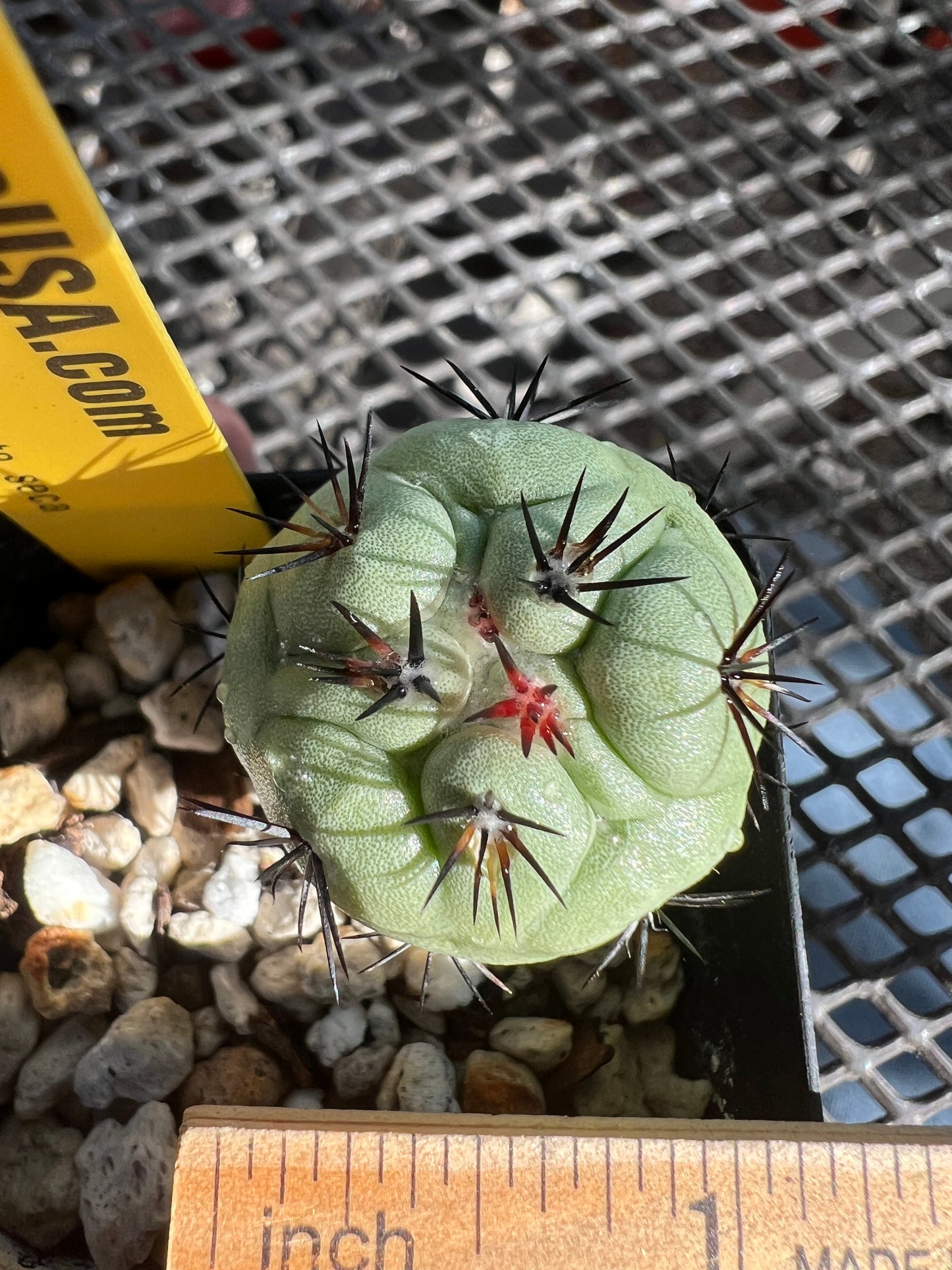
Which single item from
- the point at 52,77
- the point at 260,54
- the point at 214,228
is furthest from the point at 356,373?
the point at 52,77

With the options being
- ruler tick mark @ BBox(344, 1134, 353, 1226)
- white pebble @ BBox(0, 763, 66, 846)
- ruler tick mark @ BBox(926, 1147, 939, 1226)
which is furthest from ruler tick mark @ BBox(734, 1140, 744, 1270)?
white pebble @ BBox(0, 763, 66, 846)

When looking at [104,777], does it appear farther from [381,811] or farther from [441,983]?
[381,811]

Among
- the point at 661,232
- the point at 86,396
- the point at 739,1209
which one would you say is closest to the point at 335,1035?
the point at 739,1209

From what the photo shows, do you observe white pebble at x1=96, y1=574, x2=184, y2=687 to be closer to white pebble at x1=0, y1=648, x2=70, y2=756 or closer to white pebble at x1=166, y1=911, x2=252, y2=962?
white pebble at x1=0, y1=648, x2=70, y2=756

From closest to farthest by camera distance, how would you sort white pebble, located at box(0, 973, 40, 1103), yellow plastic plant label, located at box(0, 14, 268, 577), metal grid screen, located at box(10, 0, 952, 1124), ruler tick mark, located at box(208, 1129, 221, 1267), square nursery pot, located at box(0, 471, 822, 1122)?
yellow plastic plant label, located at box(0, 14, 268, 577) → ruler tick mark, located at box(208, 1129, 221, 1267) → square nursery pot, located at box(0, 471, 822, 1122) → white pebble, located at box(0, 973, 40, 1103) → metal grid screen, located at box(10, 0, 952, 1124)

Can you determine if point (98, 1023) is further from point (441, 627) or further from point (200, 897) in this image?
point (441, 627)

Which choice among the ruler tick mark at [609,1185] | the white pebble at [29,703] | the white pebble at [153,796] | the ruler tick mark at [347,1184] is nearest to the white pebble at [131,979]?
the white pebble at [153,796]

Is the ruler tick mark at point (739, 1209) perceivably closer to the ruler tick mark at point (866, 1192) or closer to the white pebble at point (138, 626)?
the ruler tick mark at point (866, 1192)
